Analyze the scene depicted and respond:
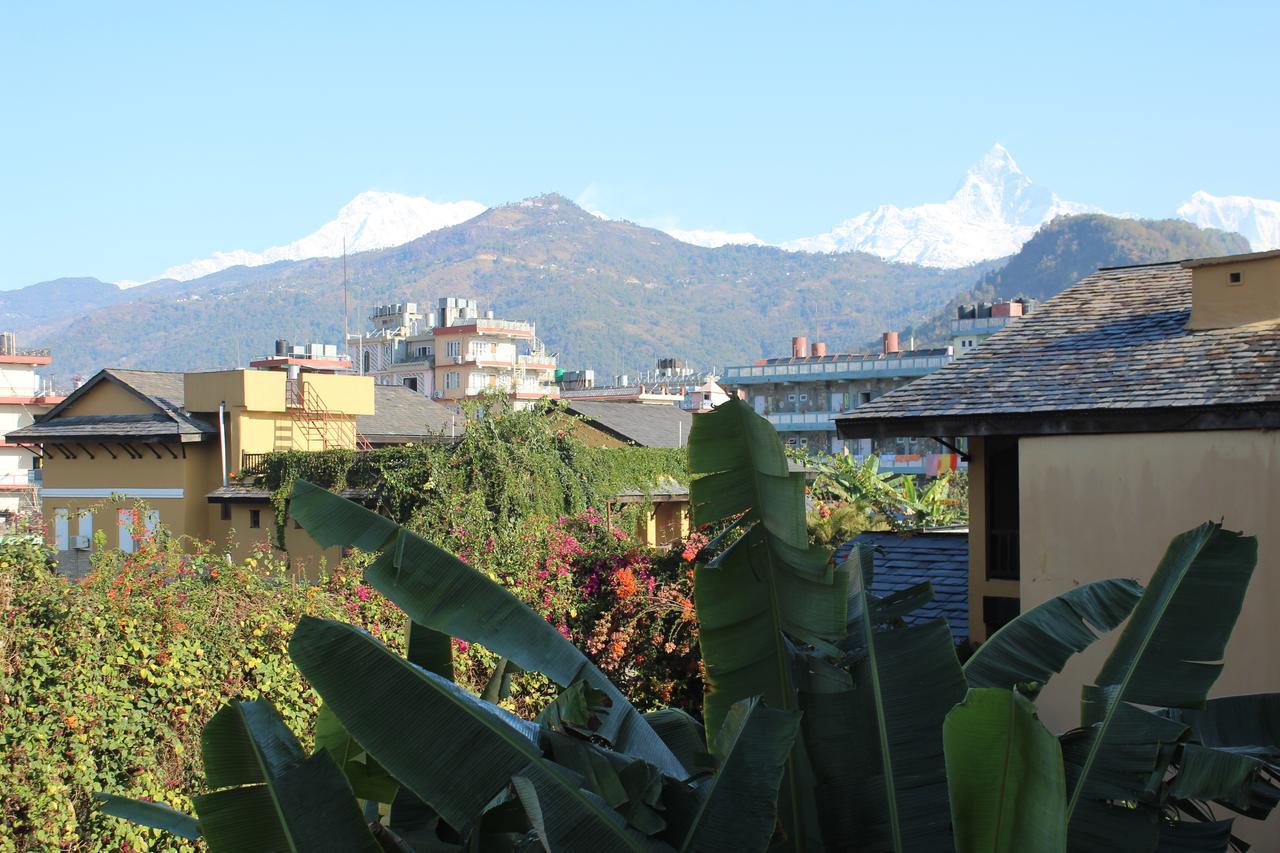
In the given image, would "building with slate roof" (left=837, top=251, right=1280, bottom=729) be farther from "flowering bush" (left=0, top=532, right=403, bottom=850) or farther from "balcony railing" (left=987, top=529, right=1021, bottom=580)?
"flowering bush" (left=0, top=532, right=403, bottom=850)

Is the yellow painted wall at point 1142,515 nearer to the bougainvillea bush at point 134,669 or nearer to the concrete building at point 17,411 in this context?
the bougainvillea bush at point 134,669

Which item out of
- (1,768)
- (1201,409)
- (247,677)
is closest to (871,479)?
(1201,409)

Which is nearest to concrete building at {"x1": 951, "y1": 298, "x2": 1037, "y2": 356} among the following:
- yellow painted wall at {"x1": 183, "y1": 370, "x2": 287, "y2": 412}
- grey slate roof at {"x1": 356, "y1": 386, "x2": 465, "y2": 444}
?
A: grey slate roof at {"x1": 356, "y1": 386, "x2": 465, "y2": 444}

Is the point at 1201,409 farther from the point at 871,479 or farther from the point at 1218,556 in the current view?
the point at 871,479

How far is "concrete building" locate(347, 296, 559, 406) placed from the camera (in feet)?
317

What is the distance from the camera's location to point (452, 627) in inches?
158

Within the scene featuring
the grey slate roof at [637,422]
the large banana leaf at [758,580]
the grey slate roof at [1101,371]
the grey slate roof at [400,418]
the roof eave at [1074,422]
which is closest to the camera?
the large banana leaf at [758,580]

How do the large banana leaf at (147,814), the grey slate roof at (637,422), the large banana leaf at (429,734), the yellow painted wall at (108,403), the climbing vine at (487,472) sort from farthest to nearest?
1. the grey slate roof at (637,422)
2. the yellow painted wall at (108,403)
3. the climbing vine at (487,472)
4. the large banana leaf at (147,814)
5. the large banana leaf at (429,734)

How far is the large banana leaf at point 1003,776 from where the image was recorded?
10.2 ft

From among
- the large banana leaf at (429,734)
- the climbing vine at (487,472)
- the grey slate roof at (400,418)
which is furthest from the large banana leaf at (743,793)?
the grey slate roof at (400,418)

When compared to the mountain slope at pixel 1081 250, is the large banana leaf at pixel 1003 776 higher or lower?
lower

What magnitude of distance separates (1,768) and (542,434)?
17126 millimetres

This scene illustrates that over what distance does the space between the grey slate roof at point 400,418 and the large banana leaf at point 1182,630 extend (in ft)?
106

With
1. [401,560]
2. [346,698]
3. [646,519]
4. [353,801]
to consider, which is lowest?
[646,519]
